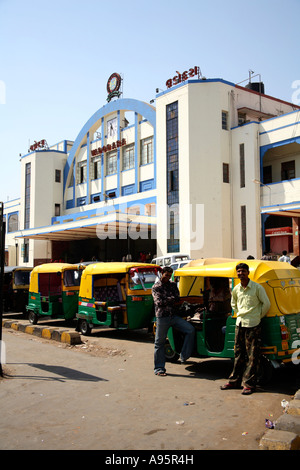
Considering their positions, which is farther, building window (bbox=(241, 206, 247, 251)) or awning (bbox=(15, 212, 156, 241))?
awning (bbox=(15, 212, 156, 241))

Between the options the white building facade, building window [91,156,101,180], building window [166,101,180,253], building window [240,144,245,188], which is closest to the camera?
the white building facade

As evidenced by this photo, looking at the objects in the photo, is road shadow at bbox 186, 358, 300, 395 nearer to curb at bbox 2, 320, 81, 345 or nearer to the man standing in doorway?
the man standing in doorway

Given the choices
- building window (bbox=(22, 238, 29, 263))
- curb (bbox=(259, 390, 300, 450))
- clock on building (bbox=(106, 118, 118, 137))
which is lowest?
curb (bbox=(259, 390, 300, 450))

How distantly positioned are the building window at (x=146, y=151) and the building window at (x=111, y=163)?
4.29 m

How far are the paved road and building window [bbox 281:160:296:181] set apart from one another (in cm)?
2336

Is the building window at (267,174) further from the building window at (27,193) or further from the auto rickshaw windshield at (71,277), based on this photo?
the building window at (27,193)

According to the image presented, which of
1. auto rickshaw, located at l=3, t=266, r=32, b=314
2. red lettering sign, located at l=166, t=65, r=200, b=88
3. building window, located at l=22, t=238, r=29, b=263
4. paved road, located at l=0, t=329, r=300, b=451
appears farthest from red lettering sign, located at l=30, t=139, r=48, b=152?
paved road, located at l=0, t=329, r=300, b=451

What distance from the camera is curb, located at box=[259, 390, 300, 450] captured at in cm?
403

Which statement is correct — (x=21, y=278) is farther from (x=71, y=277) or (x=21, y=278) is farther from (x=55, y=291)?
(x=71, y=277)

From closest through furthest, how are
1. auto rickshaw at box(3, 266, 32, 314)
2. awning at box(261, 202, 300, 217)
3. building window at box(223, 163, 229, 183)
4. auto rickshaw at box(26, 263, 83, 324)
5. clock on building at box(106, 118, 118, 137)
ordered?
auto rickshaw at box(26, 263, 83, 324), auto rickshaw at box(3, 266, 32, 314), awning at box(261, 202, 300, 217), building window at box(223, 163, 229, 183), clock on building at box(106, 118, 118, 137)

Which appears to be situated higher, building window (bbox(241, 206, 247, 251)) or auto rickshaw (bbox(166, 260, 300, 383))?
building window (bbox(241, 206, 247, 251))

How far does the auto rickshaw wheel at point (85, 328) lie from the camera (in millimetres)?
12508

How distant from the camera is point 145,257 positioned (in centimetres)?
3083
